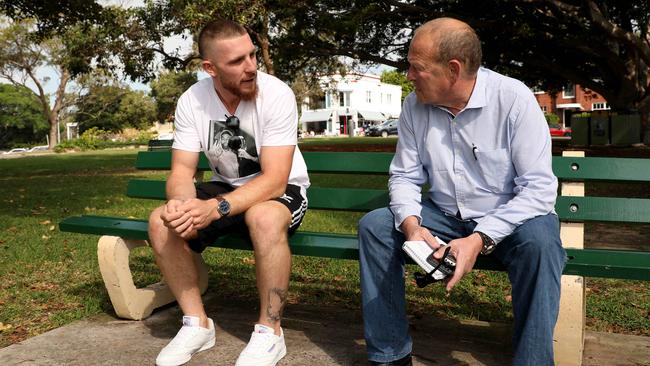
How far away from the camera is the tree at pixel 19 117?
62438 mm

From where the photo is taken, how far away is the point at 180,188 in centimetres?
315

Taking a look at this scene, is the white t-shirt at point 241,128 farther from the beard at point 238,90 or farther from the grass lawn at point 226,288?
the grass lawn at point 226,288

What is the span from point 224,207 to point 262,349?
2.11ft

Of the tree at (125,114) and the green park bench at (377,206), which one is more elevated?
the tree at (125,114)

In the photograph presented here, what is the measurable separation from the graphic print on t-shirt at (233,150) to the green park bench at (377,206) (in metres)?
0.37

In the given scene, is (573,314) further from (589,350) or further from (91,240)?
(91,240)

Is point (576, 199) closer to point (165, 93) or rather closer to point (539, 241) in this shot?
point (539, 241)

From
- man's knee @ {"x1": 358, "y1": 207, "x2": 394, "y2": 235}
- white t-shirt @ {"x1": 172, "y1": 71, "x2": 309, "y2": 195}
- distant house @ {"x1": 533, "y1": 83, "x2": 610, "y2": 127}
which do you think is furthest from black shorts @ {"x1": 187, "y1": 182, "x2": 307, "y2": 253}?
distant house @ {"x1": 533, "y1": 83, "x2": 610, "y2": 127}

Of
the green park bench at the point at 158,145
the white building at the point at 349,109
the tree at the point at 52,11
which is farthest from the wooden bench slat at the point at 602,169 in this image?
the white building at the point at 349,109

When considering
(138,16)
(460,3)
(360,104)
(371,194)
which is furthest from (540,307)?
(360,104)

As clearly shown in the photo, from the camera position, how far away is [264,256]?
2789mm

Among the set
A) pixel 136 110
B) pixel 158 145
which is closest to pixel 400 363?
pixel 158 145

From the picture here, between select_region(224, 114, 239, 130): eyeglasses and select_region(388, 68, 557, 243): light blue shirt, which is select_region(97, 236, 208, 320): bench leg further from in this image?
select_region(388, 68, 557, 243): light blue shirt

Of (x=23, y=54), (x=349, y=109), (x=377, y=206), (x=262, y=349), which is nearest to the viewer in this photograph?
(x=262, y=349)
